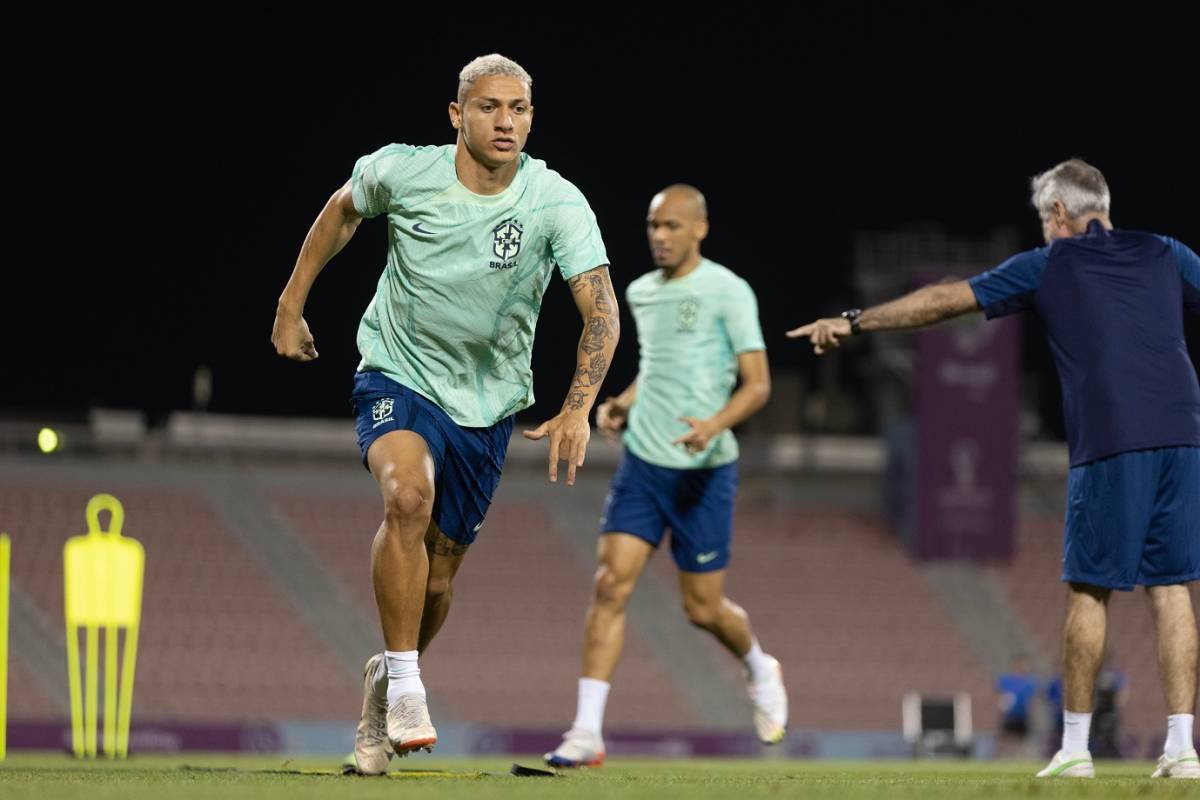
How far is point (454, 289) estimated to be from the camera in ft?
19.8

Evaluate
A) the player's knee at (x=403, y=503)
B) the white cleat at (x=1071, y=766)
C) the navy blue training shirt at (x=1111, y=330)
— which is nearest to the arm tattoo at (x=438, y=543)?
the player's knee at (x=403, y=503)

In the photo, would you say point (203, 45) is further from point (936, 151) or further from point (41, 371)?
point (936, 151)

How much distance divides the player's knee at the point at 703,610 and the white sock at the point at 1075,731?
234 cm

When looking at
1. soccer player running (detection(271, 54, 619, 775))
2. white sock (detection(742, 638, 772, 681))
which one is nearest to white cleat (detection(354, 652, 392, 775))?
soccer player running (detection(271, 54, 619, 775))

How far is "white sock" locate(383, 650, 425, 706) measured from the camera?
5.62 metres

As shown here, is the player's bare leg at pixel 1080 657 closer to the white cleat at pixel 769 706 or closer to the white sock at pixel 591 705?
the white sock at pixel 591 705

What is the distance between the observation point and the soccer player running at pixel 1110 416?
6.39m

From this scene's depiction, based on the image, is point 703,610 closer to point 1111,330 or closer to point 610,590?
point 610,590

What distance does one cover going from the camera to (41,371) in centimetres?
2950

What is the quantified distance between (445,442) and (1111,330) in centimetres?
248

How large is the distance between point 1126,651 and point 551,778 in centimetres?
2356

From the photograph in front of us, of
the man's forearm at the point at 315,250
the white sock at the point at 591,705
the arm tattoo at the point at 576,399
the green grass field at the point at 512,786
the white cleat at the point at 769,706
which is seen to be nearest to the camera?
the green grass field at the point at 512,786

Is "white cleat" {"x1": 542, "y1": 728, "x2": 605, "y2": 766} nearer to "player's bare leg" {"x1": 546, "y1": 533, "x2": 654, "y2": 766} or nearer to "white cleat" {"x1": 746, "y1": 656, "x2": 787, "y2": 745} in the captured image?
"player's bare leg" {"x1": 546, "y1": 533, "x2": 654, "y2": 766}

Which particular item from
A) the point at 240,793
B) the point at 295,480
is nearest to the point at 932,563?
the point at 295,480
